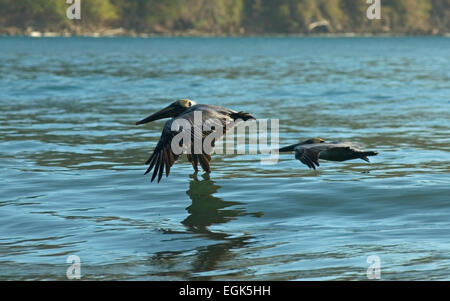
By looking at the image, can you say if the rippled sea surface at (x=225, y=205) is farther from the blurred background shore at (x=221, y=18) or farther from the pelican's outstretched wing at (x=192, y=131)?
the blurred background shore at (x=221, y=18)

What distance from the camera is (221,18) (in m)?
161

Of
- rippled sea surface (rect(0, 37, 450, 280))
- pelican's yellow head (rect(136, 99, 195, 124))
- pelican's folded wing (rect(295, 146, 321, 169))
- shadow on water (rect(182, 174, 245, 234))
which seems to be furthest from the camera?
pelican's yellow head (rect(136, 99, 195, 124))

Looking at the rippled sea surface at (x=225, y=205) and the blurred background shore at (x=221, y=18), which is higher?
the blurred background shore at (x=221, y=18)

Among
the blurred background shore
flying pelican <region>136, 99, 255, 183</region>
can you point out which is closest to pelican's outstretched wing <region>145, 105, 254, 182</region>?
flying pelican <region>136, 99, 255, 183</region>

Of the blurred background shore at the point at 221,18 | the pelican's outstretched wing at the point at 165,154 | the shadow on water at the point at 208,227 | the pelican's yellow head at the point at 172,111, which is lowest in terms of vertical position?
the shadow on water at the point at 208,227

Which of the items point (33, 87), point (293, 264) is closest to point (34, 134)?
point (293, 264)

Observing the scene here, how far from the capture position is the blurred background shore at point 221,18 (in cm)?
14150

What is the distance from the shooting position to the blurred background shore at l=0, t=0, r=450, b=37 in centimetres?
14150

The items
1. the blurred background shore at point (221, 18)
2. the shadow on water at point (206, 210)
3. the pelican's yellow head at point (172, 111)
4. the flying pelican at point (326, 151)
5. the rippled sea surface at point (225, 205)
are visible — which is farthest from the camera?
the blurred background shore at point (221, 18)

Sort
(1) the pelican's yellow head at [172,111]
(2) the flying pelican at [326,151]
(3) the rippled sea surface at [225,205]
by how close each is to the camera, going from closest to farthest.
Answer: (3) the rippled sea surface at [225,205] < (2) the flying pelican at [326,151] < (1) the pelican's yellow head at [172,111]

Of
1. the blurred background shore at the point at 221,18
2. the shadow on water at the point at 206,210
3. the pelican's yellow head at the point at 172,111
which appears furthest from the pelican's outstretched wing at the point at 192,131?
the blurred background shore at the point at 221,18

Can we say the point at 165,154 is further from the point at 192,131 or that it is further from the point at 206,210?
the point at 206,210

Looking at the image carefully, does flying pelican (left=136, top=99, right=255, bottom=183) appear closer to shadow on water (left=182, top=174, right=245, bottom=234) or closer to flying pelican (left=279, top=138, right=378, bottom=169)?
shadow on water (left=182, top=174, right=245, bottom=234)

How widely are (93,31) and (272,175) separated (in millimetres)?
139909
